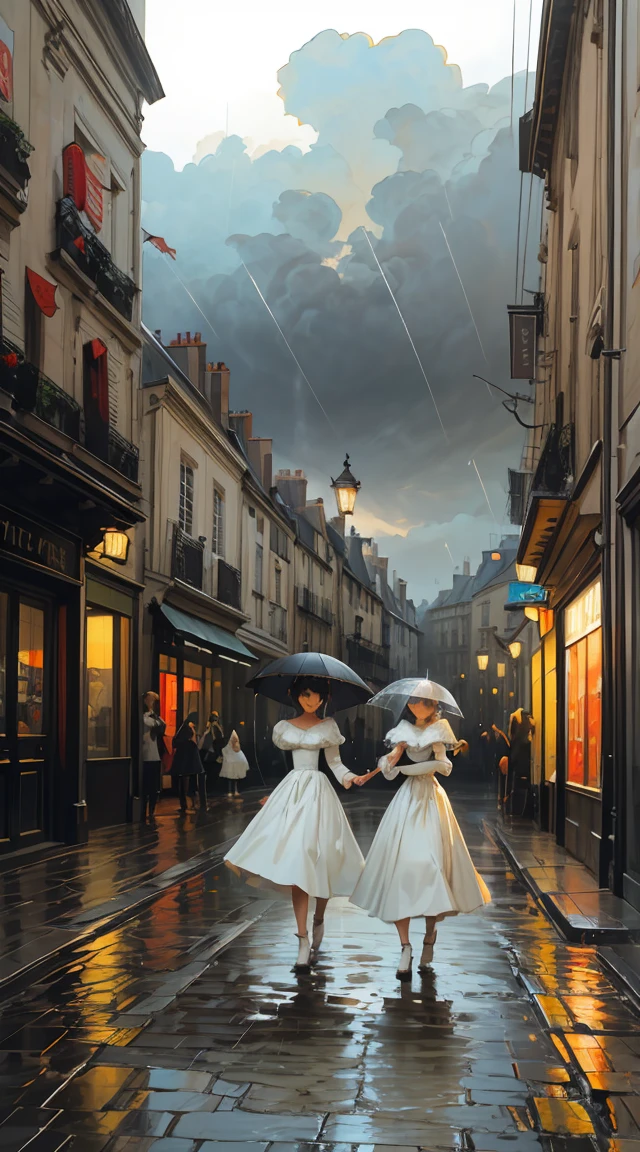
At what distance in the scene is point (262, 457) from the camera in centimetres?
3691

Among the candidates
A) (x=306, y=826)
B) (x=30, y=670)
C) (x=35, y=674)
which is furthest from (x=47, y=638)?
(x=306, y=826)

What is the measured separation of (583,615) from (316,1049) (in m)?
9.57

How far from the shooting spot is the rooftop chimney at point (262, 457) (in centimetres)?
3603

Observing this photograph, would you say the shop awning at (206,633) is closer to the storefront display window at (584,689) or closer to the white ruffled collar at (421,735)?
the storefront display window at (584,689)

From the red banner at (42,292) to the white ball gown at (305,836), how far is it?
8.28 m

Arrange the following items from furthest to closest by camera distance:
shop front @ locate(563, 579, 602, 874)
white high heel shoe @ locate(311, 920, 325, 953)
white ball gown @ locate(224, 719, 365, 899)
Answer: shop front @ locate(563, 579, 602, 874), white high heel shoe @ locate(311, 920, 325, 953), white ball gown @ locate(224, 719, 365, 899)

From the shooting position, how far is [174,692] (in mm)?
24516

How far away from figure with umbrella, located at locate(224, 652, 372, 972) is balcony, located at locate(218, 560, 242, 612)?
19364mm

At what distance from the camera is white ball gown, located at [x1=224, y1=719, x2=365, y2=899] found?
23.1 feet

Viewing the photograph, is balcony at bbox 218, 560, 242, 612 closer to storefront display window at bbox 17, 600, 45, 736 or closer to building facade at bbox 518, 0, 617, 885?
building facade at bbox 518, 0, 617, 885

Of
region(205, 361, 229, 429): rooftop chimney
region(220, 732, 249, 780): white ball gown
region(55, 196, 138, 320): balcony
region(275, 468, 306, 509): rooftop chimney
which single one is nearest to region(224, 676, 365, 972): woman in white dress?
region(55, 196, 138, 320): balcony

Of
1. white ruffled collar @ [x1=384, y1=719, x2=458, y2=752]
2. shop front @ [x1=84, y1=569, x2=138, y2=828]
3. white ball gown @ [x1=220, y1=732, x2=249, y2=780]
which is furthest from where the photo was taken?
white ball gown @ [x1=220, y1=732, x2=249, y2=780]

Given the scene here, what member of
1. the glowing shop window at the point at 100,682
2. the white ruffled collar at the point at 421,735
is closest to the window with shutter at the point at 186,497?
the glowing shop window at the point at 100,682

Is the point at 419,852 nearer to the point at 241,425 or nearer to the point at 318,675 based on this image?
the point at 318,675
